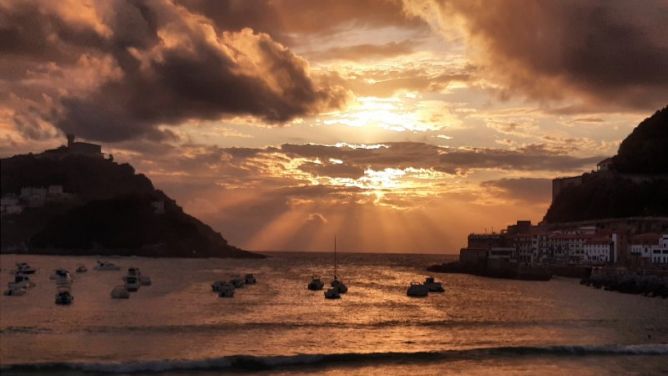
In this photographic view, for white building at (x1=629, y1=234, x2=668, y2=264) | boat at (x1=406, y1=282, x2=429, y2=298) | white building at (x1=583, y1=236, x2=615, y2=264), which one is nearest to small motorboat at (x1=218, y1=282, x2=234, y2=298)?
boat at (x1=406, y1=282, x2=429, y2=298)

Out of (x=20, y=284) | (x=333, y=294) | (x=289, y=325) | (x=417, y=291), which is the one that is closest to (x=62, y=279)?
(x=20, y=284)

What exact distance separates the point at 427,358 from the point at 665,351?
1770 cm

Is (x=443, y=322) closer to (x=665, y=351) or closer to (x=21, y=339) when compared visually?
(x=665, y=351)

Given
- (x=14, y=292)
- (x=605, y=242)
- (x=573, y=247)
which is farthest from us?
(x=573, y=247)

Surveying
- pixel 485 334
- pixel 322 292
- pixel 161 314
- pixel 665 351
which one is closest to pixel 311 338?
pixel 485 334

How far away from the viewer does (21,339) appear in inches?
1989

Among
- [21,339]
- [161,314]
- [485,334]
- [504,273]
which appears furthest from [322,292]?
[504,273]

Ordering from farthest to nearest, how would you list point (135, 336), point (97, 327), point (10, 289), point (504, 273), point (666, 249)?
point (504, 273) → point (666, 249) → point (10, 289) → point (97, 327) → point (135, 336)

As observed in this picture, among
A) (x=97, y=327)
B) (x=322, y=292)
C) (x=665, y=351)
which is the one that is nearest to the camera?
(x=665, y=351)

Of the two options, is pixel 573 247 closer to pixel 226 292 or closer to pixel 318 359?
pixel 226 292

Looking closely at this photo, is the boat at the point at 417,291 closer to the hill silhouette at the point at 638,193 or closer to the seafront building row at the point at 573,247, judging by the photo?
the seafront building row at the point at 573,247

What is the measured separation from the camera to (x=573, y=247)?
164 metres

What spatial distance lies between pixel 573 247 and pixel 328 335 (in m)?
121

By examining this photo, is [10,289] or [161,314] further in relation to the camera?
[10,289]
